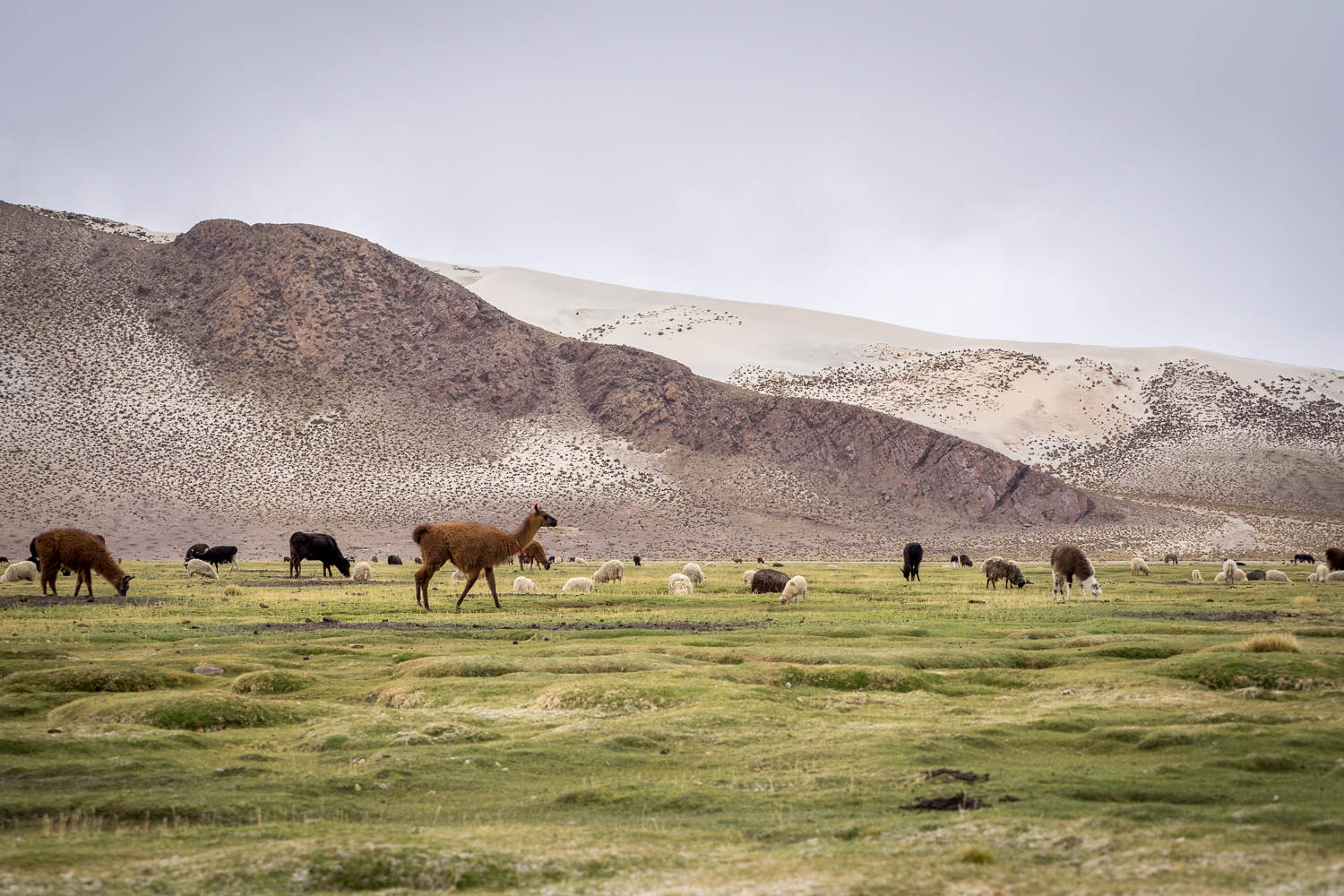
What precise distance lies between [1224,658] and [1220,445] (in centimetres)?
12875

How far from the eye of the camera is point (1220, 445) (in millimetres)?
130125

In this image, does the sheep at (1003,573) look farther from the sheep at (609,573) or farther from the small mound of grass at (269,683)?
the small mound of grass at (269,683)

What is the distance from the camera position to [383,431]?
10912cm

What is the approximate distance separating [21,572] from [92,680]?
1197 inches

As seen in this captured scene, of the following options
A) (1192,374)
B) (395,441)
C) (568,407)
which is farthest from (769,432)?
(1192,374)

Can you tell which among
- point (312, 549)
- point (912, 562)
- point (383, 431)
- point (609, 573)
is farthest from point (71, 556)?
point (383, 431)

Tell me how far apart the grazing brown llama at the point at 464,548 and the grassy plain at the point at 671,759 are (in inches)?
207

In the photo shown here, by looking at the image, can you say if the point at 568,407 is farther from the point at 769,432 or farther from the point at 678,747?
the point at 678,747

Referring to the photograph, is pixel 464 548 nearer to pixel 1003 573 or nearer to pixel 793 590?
Answer: pixel 793 590

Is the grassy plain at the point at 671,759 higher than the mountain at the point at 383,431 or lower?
lower

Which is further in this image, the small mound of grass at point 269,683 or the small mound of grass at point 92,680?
the small mound of grass at point 269,683

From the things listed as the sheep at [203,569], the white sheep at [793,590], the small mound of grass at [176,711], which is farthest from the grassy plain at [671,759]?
the sheep at [203,569]

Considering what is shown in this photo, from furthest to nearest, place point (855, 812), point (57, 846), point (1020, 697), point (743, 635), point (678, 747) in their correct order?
point (743, 635) → point (1020, 697) → point (678, 747) → point (855, 812) → point (57, 846)

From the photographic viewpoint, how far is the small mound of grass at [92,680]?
17688mm
